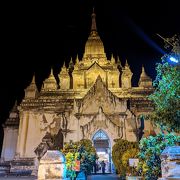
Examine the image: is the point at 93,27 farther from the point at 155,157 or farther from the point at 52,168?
the point at 52,168

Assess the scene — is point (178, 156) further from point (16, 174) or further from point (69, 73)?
point (69, 73)

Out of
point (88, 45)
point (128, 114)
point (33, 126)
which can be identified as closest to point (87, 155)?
point (128, 114)

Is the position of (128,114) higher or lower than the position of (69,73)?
lower

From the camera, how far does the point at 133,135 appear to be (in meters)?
26.5

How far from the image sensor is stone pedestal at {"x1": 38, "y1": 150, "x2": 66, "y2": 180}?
32.9 feet

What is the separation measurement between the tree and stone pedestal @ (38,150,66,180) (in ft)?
15.8

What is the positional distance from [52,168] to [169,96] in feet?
19.0

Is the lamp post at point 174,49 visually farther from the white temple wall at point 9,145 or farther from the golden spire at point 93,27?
the golden spire at point 93,27

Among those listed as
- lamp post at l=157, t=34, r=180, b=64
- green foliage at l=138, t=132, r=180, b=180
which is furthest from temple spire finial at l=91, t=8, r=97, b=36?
green foliage at l=138, t=132, r=180, b=180

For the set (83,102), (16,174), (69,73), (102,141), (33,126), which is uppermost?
(69,73)

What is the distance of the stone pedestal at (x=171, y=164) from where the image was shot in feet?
27.7

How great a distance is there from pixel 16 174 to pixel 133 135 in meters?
12.1

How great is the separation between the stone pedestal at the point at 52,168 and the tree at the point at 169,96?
482 centimetres

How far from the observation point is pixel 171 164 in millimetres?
8586
